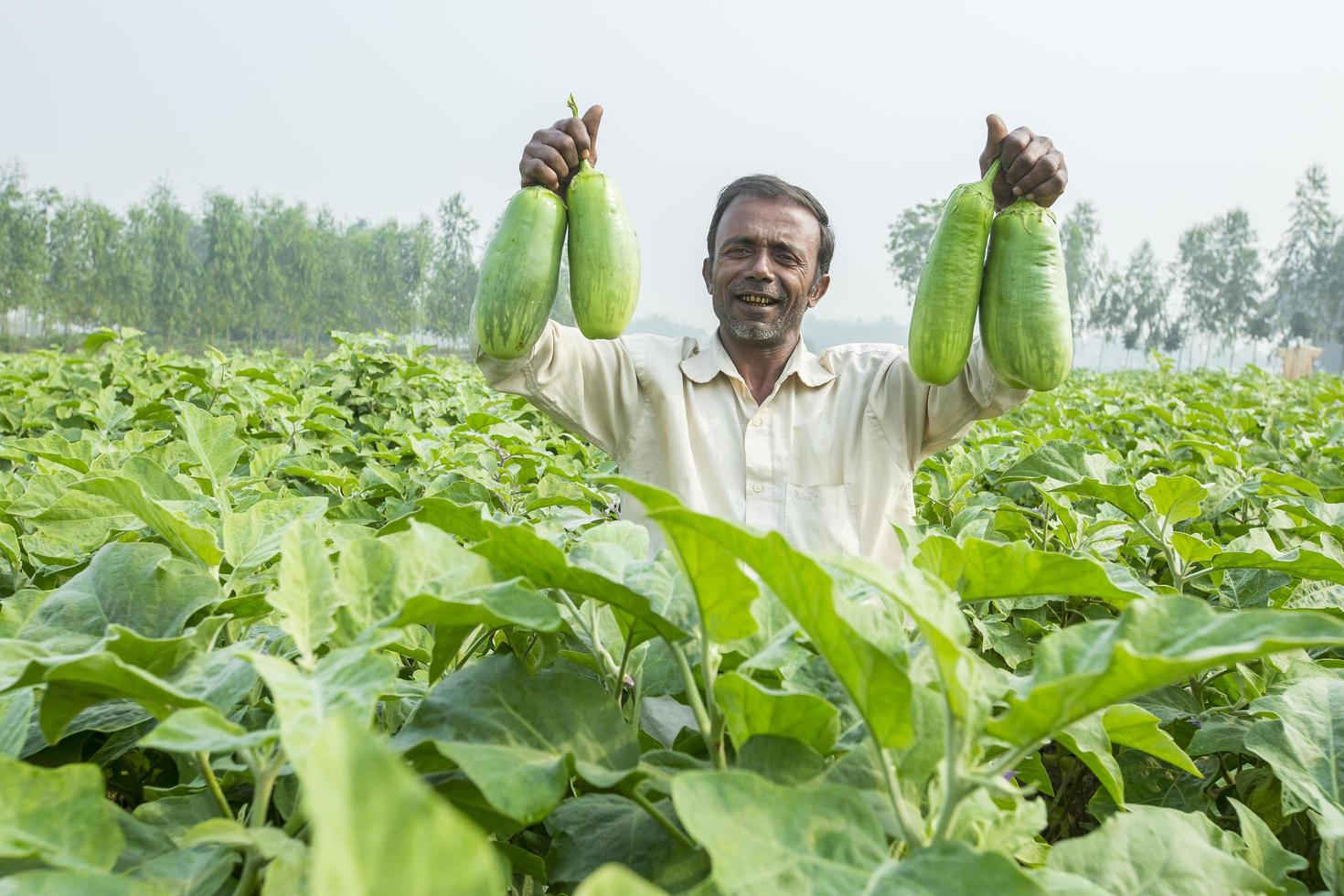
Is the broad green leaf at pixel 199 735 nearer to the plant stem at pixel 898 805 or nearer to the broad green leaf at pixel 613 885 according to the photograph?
the broad green leaf at pixel 613 885

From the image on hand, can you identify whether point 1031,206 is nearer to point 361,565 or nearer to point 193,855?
point 361,565

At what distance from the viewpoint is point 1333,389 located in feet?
24.5

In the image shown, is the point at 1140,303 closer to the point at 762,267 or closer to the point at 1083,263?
the point at 1083,263

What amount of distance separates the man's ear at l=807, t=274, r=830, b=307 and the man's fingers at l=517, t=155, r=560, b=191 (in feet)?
6.55

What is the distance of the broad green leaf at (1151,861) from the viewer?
77 centimetres

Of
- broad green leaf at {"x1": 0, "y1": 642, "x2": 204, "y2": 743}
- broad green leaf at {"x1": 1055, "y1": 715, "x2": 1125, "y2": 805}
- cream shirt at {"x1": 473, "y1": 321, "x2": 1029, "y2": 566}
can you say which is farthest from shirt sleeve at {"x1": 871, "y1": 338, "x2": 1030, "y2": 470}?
broad green leaf at {"x1": 0, "y1": 642, "x2": 204, "y2": 743}

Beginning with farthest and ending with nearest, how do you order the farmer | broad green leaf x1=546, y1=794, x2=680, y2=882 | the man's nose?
the man's nose → the farmer → broad green leaf x1=546, y1=794, x2=680, y2=882

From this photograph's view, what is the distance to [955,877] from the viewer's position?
0.61 meters

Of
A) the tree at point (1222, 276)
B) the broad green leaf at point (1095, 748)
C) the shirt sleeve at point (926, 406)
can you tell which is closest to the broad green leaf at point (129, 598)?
the broad green leaf at point (1095, 748)

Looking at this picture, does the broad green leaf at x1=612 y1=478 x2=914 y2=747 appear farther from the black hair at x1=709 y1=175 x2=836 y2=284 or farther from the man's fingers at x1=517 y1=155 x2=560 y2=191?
the black hair at x1=709 y1=175 x2=836 y2=284

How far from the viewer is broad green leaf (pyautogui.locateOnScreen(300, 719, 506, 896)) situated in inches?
13.9

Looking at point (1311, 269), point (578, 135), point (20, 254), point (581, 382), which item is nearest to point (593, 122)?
point (578, 135)

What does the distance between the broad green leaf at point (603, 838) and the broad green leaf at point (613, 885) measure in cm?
35

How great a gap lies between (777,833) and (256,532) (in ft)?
2.58
